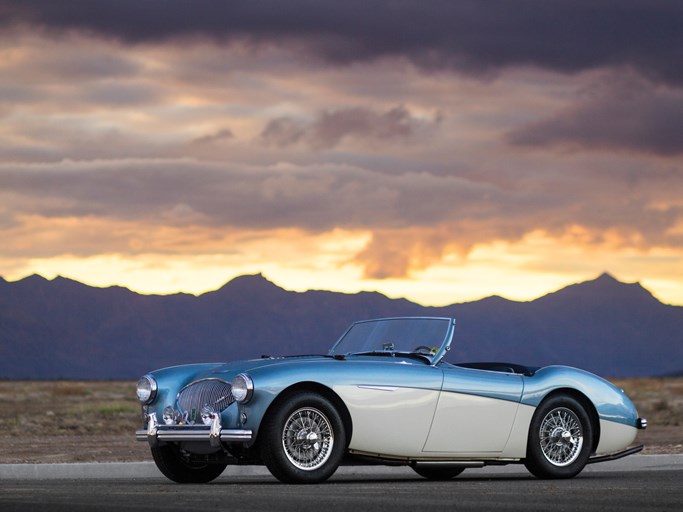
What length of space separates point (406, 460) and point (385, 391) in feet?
2.51

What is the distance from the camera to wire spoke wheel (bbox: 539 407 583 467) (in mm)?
14203

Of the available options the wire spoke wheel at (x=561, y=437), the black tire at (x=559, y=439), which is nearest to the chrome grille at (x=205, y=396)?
the black tire at (x=559, y=439)

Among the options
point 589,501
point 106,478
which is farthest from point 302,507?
point 106,478

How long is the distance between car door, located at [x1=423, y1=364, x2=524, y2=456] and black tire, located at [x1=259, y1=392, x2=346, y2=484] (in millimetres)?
1201

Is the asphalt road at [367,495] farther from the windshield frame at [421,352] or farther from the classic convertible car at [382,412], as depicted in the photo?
the windshield frame at [421,352]

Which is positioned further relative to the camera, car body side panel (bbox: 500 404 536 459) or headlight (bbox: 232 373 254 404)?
car body side panel (bbox: 500 404 536 459)

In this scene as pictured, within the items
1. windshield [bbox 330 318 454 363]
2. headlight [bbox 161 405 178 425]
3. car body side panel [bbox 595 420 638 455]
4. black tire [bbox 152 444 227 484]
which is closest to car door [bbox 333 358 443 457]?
windshield [bbox 330 318 454 363]

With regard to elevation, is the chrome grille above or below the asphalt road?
above

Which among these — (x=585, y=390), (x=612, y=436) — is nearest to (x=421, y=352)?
(x=585, y=390)

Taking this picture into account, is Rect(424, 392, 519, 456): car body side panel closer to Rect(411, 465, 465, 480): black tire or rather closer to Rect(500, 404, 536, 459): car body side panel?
Rect(500, 404, 536, 459): car body side panel

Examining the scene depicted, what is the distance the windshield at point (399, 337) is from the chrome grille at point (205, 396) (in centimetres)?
199

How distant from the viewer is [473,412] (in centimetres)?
1372

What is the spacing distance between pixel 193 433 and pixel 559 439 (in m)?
3.99

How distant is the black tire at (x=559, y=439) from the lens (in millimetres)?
14094
